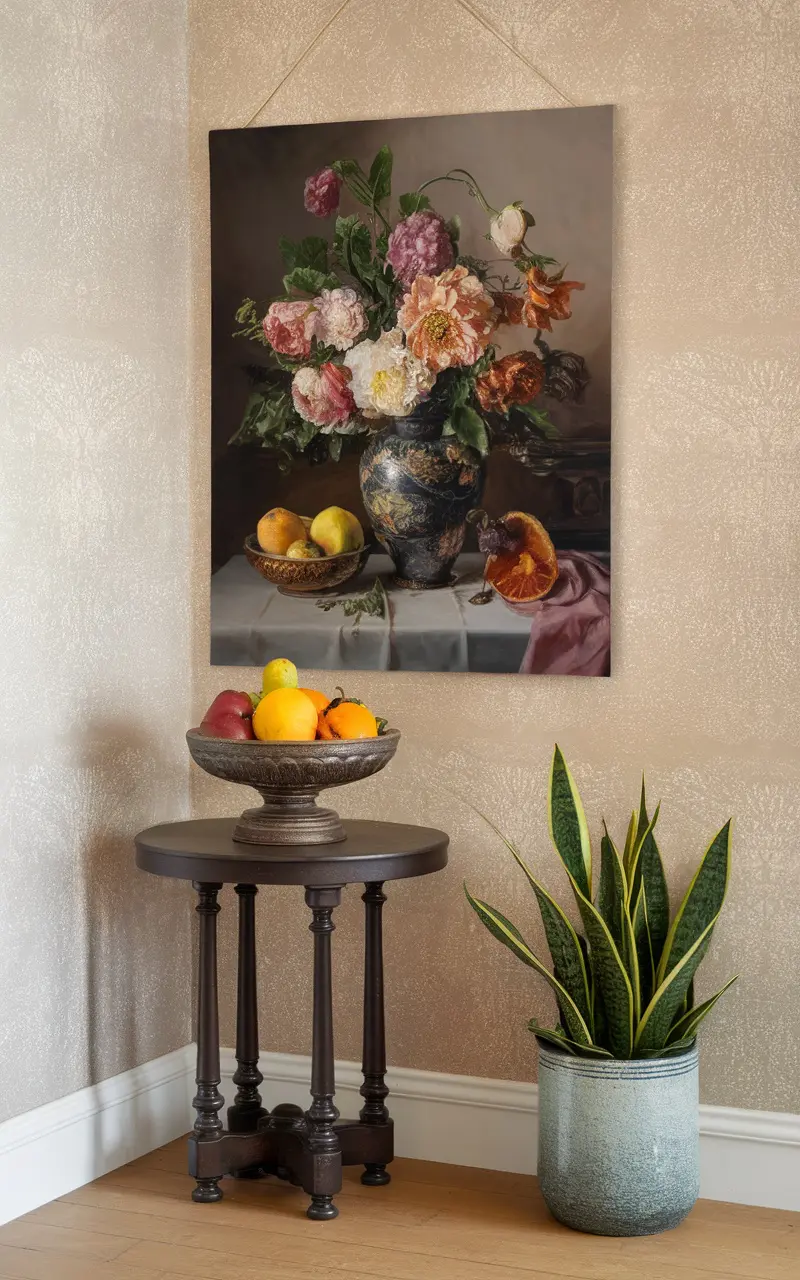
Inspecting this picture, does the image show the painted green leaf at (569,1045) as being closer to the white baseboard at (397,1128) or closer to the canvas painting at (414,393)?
the white baseboard at (397,1128)

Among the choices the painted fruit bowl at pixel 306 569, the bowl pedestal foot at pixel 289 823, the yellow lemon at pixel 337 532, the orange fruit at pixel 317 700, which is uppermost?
the yellow lemon at pixel 337 532

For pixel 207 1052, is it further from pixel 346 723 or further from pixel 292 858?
pixel 346 723

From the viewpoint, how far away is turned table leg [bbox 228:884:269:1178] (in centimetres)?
293

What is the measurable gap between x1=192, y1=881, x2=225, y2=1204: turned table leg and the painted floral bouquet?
39.5 inches

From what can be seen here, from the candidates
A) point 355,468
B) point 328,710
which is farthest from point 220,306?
point 328,710

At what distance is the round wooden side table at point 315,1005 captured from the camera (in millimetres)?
2580

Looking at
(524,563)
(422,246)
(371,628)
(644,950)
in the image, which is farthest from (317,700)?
(422,246)

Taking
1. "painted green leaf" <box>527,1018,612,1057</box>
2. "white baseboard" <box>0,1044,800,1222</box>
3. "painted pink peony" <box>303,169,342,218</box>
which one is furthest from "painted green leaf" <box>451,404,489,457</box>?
"white baseboard" <box>0,1044,800,1222</box>

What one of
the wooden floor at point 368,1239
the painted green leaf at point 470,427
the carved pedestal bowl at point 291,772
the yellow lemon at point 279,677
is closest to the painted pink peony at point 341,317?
the painted green leaf at point 470,427

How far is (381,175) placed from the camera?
3008 mm

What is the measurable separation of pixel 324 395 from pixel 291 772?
883 millimetres

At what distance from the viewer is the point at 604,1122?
2.56 meters

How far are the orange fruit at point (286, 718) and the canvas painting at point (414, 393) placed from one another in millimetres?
481

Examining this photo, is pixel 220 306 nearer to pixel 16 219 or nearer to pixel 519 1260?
pixel 16 219
